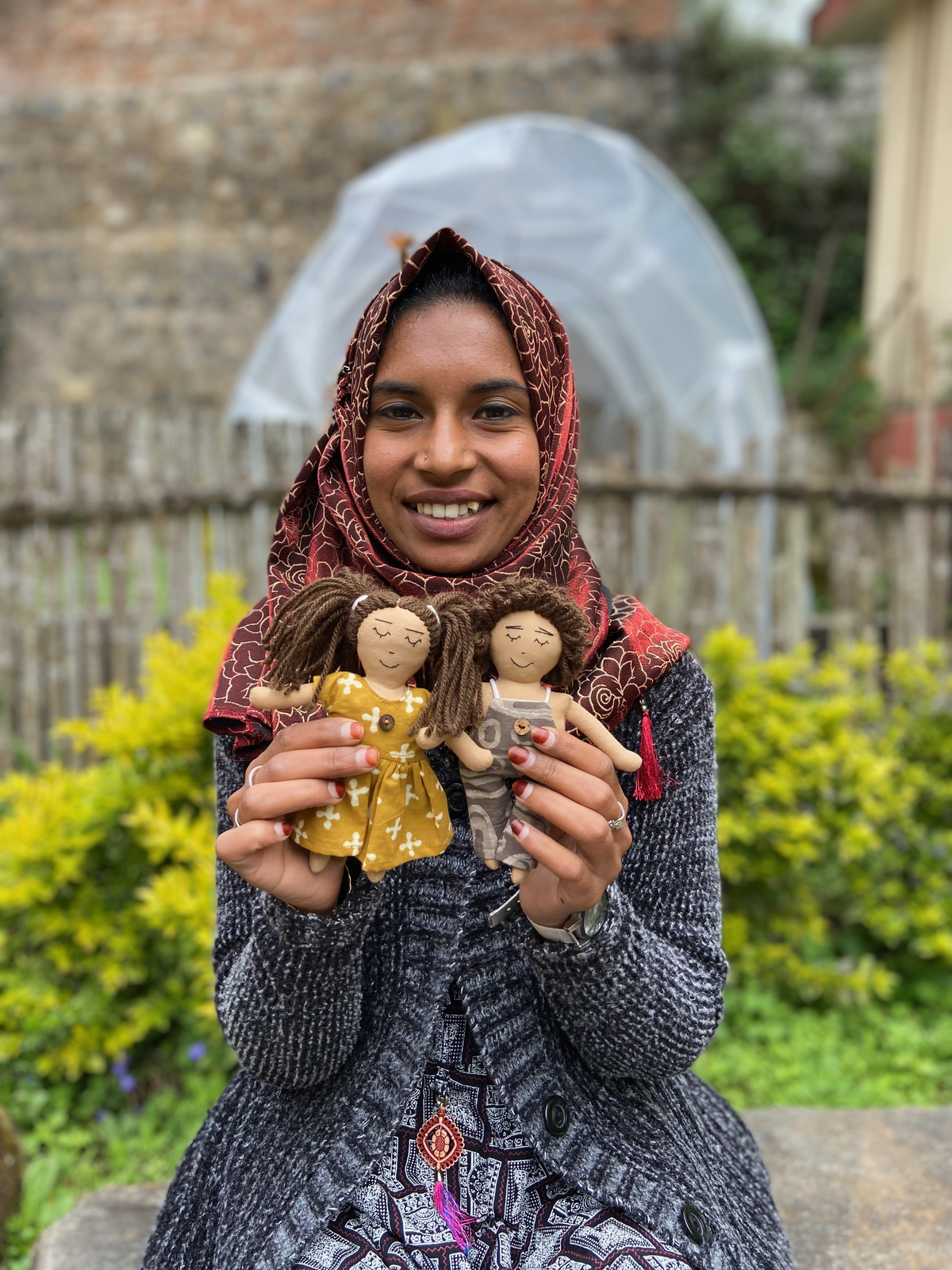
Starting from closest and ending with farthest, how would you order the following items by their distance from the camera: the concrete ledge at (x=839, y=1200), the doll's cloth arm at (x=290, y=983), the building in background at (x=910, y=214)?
the doll's cloth arm at (x=290, y=983) → the concrete ledge at (x=839, y=1200) → the building in background at (x=910, y=214)

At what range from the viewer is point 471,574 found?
61.9 inches

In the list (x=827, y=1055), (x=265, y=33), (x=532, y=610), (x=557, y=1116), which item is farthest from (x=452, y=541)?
(x=265, y=33)

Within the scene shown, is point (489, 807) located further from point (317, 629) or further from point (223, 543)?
point (223, 543)

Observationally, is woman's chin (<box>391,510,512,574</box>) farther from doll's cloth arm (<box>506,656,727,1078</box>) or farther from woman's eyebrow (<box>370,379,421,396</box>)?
doll's cloth arm (<box>506,656,727,1078</box>)

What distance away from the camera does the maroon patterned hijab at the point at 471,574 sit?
1537mm

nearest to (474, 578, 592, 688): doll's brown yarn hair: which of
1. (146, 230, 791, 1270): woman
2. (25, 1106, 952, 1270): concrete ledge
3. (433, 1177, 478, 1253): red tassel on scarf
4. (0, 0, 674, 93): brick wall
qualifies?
(146, 230, 791, 1270): woman

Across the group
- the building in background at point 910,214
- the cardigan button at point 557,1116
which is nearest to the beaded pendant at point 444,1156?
the cardigan button at point 557,1116

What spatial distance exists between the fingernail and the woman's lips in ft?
1.32

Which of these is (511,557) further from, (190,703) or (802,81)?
(802,81)

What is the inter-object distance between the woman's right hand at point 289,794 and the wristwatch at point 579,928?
1.09ft

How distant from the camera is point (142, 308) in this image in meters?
12.6

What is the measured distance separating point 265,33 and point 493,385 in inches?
506

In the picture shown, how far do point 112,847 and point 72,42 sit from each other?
1279 centimetres

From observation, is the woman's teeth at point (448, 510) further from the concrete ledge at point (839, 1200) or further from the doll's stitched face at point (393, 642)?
the concrete ledge at point (839, 1200)
